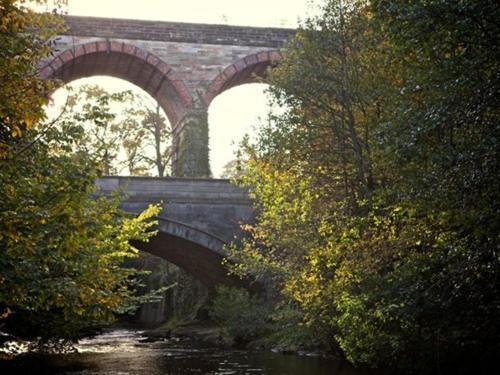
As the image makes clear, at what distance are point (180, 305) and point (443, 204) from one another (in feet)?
89.9

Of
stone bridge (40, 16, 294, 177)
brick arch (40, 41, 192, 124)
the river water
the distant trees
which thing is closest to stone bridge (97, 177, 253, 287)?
stone bridge (40, 16, 294, 177)

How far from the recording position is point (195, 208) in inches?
854

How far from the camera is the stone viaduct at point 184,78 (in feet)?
70.8

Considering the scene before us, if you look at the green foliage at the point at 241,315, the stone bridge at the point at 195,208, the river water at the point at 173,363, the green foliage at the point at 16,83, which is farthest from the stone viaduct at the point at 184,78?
the green foliage at the point at 16,83

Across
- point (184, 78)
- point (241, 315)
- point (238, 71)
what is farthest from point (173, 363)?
A: point (238, 71)

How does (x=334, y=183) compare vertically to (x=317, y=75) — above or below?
below

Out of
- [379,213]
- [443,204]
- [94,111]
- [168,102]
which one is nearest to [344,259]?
[379,213]

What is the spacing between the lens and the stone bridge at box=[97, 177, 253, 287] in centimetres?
2103

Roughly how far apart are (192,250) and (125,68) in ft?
25.1

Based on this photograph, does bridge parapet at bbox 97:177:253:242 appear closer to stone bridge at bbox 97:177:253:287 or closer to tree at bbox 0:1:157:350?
stone bridge at bbox 97:177:253:287

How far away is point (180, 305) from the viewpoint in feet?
112

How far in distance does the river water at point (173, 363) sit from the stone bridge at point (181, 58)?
719 cm

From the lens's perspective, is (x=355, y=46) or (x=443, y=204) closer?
(x=443, y=204)

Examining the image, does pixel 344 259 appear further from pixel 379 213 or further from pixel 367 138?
pixel 367 138
